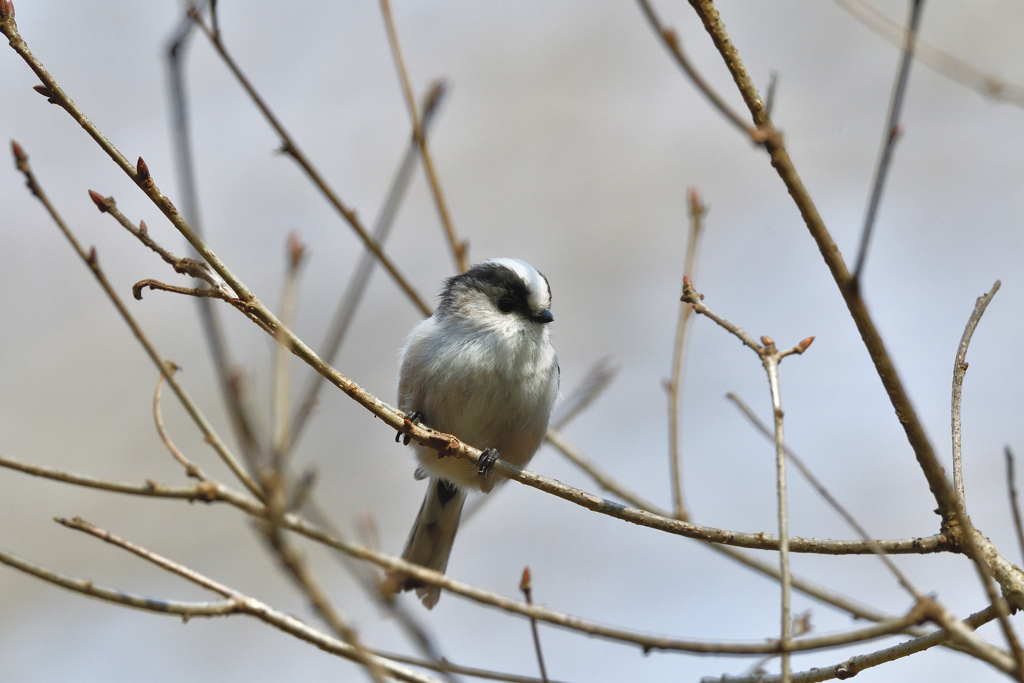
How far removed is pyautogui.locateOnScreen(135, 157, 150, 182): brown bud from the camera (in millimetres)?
1706

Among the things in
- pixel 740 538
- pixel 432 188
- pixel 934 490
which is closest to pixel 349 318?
pixel 740 538

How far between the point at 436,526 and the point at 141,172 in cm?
239

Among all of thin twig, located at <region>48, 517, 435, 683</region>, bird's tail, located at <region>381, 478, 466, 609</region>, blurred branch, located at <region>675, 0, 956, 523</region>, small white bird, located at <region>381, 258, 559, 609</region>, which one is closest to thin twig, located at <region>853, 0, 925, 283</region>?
blurred branch, located at <region>675, 0, 956, 523</region>

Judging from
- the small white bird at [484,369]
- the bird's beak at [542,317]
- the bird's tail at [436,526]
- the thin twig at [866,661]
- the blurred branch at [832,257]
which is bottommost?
the thin twig at [866,661]

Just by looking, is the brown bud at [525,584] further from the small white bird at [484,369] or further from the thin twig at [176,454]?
the small white bird at [484,369]

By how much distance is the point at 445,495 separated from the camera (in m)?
3.78

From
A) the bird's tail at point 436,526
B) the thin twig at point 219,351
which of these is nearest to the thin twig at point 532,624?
the thin twig at point 219,351

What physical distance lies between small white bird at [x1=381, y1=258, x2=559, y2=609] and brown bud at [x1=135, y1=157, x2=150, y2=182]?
5.00 feet

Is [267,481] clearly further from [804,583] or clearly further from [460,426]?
[460,426]

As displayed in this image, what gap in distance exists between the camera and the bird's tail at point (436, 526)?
12.2ft

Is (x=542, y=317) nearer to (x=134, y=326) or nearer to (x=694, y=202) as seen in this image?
(x=694, y=202)

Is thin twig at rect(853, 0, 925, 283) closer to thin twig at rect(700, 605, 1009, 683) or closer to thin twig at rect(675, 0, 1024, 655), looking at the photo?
thin twig at rect(675, 0, 1024, 655)

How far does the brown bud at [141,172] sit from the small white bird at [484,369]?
1.52 m

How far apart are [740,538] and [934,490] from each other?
0.43m
